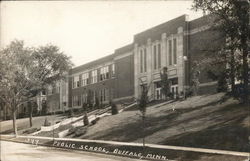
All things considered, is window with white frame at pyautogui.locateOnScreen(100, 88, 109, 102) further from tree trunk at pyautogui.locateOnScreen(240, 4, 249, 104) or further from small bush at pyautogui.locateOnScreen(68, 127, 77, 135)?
tree trunk at pyautogui.locateOnScreen(240, 4, 249, 104)

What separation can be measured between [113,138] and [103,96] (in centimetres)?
3245

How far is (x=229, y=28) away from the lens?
25078mm

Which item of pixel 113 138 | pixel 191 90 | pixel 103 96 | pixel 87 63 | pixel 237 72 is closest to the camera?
pixel 237 72

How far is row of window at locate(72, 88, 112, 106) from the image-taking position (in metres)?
60.1

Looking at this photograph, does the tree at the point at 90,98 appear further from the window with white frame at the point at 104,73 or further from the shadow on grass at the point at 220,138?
the shadow on grass at the point at 220,138

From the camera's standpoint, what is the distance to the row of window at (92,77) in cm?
6075

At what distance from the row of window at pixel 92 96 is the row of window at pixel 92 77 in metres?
1.96

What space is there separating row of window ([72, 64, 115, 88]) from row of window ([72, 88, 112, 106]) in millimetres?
1959

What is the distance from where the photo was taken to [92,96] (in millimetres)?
63719

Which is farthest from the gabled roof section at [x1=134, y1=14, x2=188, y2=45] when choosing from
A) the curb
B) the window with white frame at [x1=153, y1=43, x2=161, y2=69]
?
the curb

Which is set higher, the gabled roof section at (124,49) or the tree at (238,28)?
the gabled roof section at (124,49)

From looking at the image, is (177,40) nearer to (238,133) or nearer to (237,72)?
(237,72)

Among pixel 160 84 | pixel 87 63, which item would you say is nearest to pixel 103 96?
pixel 87 63

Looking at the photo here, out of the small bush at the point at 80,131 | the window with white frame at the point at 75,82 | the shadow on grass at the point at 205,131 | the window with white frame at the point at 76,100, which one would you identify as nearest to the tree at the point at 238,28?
the shadow on grass at the point at 205,131
